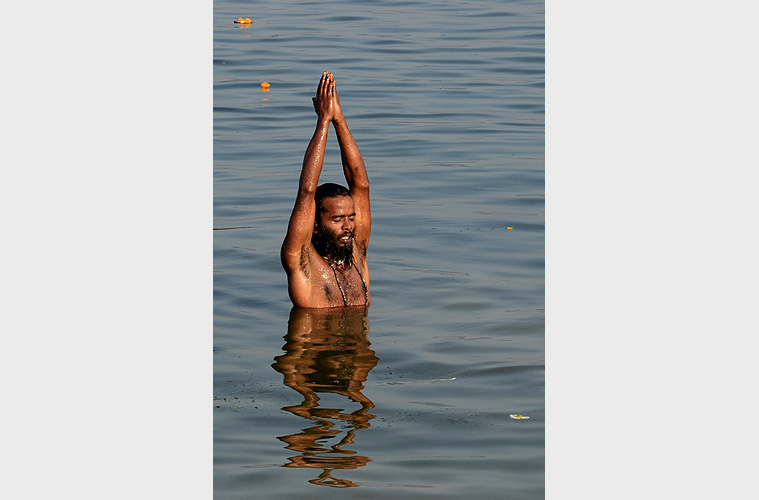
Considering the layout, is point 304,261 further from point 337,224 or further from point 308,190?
point 308,190

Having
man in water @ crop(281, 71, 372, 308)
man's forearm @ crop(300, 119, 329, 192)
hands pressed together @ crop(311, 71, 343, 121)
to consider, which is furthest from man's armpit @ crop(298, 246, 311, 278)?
hands pressed together @ crop(311, 71, 343, 121)

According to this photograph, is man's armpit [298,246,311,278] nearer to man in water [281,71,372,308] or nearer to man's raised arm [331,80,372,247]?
man in water [281,71,372,308]

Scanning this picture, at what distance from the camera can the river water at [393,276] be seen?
504cm

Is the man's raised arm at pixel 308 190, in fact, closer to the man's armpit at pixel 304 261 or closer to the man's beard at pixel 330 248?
the man's armpit at pixel 304 261

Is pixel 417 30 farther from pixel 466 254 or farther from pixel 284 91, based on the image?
pixel 466 254

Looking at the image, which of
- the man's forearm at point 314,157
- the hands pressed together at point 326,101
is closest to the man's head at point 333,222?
the man's forearm at point 314,157

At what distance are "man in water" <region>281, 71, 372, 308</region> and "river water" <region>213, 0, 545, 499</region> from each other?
0.16 metres

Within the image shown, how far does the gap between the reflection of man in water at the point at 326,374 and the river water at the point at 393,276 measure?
0.02 m

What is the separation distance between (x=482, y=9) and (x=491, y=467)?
532 inches

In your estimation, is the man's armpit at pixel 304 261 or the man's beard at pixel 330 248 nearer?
the man's armpit at pixel 304 261

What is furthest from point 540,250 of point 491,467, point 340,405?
point 491,467

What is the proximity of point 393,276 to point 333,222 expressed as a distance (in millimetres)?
1258

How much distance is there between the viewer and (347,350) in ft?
21.7

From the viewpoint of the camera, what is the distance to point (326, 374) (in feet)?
20.4
